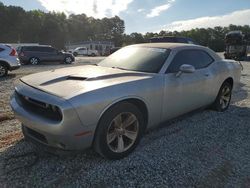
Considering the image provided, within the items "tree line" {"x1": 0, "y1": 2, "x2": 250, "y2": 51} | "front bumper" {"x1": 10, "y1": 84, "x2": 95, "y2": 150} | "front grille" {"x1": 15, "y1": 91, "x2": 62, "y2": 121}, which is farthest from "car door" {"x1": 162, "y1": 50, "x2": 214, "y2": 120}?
"tree line" {"x1": 0, "y1": 2, "x2": 250, "y2": 51}

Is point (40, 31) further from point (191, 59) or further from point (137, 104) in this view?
point (137, 104)

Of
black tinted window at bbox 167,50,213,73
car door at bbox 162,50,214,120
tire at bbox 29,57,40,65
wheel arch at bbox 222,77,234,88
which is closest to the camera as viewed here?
car door at bbox 162,50,214,120

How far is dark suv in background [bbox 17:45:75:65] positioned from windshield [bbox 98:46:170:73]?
55.7ft

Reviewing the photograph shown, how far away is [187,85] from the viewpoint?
4711 millimetres

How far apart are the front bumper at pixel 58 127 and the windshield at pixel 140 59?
156 cm

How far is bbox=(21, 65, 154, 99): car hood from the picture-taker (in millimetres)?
3344

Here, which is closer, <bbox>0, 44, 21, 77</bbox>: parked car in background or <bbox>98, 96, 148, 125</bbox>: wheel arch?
<bbox>98, 96, 148, 125</bbox>: wheel arch

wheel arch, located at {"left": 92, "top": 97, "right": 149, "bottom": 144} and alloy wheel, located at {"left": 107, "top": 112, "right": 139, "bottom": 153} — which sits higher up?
wheel arch, located at {"left": 92, "top": 97, "right": 149, "bottom": 144}

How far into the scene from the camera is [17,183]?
3.16 metres

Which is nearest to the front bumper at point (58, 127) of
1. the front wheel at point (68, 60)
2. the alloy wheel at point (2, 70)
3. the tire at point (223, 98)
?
the tire at point (223, 98)

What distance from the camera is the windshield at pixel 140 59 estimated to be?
444cm

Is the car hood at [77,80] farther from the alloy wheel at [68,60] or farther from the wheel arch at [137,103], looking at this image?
the alloy wheel at [68,60]

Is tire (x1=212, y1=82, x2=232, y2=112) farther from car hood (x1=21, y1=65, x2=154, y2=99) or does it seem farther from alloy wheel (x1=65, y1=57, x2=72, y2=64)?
alloy wheel (x1=65, y1=57, x2=72, y2=64)

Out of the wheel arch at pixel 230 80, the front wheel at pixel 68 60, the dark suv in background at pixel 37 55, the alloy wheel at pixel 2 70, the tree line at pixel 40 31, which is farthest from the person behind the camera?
the tree line at pixel 40 31
